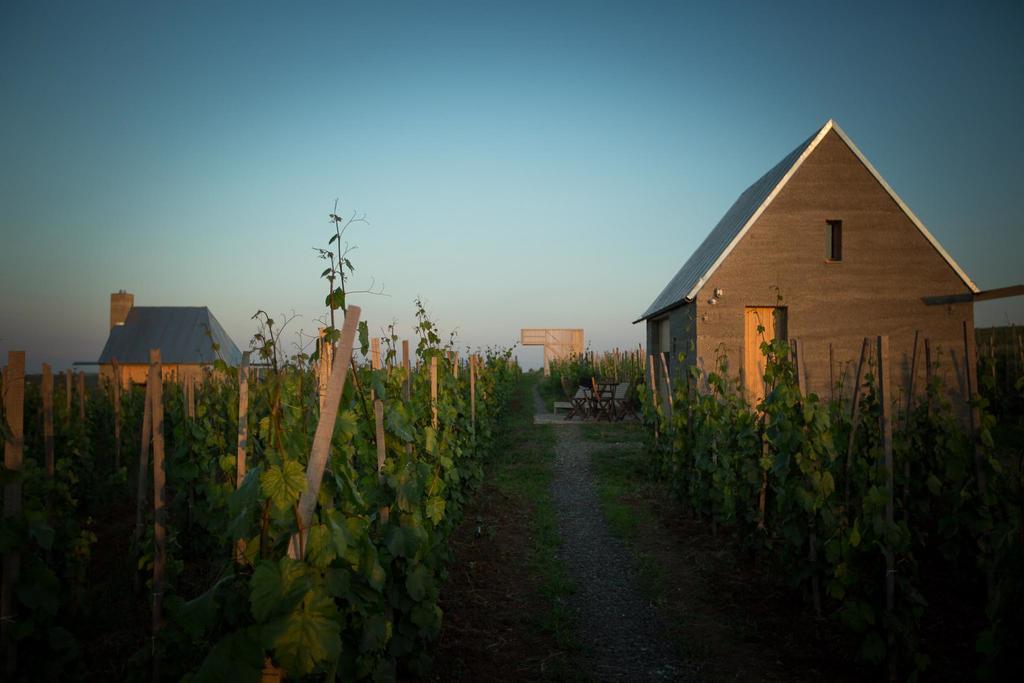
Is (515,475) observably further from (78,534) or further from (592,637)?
(78,534)

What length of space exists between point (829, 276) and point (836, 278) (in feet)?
0.50

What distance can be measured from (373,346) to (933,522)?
5932 mm

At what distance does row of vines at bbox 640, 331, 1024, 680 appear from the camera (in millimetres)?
3750

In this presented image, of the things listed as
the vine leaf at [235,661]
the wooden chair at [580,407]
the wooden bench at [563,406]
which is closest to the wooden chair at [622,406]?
the wooden chair at [580,407]

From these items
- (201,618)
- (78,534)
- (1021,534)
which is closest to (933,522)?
(1021,534)

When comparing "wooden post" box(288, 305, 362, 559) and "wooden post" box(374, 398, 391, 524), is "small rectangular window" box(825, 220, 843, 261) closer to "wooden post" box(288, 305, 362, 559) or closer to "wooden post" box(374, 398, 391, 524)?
"wooden post" box(374, 398, 391, 524)

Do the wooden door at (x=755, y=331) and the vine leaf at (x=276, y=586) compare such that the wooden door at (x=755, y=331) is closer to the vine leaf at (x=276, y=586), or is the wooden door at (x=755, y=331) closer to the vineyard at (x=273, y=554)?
the vineyard at (x=273, y=554)

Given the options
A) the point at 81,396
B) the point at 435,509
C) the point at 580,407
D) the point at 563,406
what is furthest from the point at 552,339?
the point at 435,509

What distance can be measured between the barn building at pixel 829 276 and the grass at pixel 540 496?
155 inches

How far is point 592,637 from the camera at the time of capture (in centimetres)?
456

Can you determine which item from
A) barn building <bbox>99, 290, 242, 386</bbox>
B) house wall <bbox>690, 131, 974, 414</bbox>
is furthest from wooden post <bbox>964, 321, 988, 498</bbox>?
barn building <bbox>99, 290, 242, 386</bbox>

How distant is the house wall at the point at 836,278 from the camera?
12547 mm

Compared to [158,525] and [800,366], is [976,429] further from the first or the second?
[158,525]

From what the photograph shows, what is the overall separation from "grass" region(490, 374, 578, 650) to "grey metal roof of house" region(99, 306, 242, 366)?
86.2 ft
